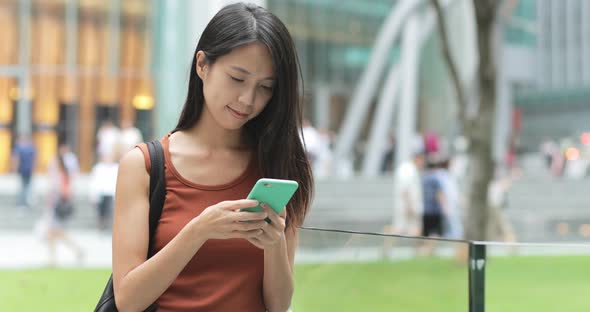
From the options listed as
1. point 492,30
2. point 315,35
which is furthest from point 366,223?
point 315,35

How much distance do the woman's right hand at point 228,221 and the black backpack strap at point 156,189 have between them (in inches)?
6.9

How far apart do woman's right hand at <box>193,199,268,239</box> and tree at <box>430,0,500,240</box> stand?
8764 mm

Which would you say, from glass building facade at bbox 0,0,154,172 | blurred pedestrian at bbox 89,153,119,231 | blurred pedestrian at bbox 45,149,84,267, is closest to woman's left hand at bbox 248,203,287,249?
blurred pedestrian at bbox 45,149,84,267

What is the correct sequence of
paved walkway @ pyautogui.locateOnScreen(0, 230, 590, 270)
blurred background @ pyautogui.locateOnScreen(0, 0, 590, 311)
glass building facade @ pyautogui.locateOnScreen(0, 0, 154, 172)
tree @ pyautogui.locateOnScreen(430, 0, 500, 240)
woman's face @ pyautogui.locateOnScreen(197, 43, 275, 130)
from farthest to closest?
glass building facade @ pyautogui.locateOnScreen(0, 0, 154, 172) → blurred background @ pyautogui.locateOnScreen(0, 0, 590, 311) → tree @ pyautogui.locateOnScreen(430, 0, 500, 240) → paved walkway @ pyautogui.locateOnScreen(0, 230, 590, 270) → woman's face @ pyautogui.locateOnScreen(197, 43, 275, 130)

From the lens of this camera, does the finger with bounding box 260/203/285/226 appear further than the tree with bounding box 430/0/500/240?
No

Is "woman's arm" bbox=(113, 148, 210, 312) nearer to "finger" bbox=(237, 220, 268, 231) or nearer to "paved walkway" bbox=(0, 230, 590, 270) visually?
"finger" bbox=(237, 220, 268, 231)

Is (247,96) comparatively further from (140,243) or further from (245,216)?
(140,243)

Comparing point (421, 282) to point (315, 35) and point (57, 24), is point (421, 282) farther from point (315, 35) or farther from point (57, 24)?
point (315, 35)

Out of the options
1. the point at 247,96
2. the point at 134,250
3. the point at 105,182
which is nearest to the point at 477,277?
the point at 247,96

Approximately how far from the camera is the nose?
73.9 inches

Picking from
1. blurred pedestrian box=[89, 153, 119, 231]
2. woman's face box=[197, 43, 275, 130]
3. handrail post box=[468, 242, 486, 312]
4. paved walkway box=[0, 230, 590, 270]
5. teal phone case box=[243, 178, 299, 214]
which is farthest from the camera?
blurred pedestrian box=[89, 153, 119, 231]

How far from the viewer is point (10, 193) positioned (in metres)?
18.9

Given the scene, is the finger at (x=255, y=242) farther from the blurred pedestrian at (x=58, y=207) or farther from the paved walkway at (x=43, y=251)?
the blurred pedestrian at (x=58, y=207)

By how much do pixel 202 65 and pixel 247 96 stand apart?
6.5 inches
